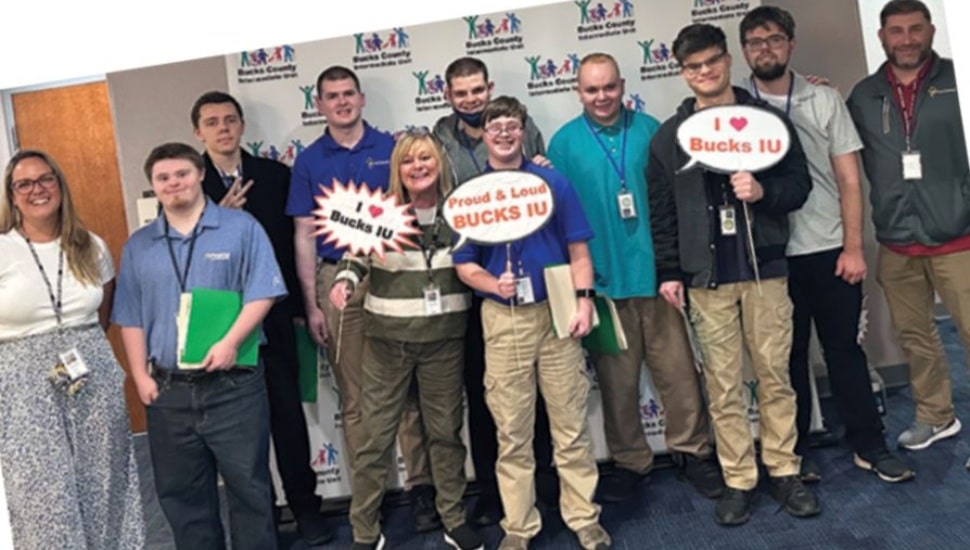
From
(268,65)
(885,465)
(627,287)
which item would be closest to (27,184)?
(268,65)

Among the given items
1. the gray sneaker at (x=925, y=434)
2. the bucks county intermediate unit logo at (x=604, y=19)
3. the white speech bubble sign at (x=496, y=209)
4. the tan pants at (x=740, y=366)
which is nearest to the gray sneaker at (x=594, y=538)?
the tan pants at (x=740, y=366)

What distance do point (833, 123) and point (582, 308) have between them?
969 millimetres

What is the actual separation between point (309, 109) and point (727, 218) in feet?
4.55

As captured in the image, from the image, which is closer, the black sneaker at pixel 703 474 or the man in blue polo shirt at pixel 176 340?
the man in blue polo shirt at pixel 176 340

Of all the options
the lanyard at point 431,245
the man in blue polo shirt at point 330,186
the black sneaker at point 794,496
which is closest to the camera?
the lanyard at point 431,245

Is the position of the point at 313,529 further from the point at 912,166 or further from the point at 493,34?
the point at 912,166

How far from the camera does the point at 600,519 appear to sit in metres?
2.67

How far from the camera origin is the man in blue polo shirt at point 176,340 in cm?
232

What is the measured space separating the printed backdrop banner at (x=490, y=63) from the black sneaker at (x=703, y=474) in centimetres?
115

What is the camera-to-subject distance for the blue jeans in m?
2.34

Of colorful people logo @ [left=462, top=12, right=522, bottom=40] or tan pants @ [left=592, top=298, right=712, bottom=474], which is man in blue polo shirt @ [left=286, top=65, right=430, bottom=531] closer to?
colorful people logo @ [left=462, top=12, right=522, bottom=40]

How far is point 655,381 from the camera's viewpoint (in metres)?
2.89

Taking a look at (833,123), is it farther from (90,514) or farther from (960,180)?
(90,514)

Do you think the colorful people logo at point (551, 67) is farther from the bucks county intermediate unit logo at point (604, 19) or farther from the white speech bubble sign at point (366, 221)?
the white speech bubble sign at point (366, 221)
